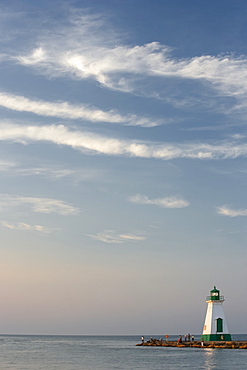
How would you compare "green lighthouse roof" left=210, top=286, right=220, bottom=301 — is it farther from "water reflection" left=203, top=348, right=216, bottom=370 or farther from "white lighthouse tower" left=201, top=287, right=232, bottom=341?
"water reflection" left=203, top=348, right=216, bottom=370

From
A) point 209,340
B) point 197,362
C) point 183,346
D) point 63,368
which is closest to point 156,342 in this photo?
point 183,346

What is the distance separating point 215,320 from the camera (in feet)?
213

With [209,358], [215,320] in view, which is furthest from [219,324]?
[209,358]

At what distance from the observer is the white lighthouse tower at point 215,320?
65.2 metres

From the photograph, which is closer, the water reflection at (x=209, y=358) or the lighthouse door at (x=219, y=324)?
the water reflection at (x=209, y=358)

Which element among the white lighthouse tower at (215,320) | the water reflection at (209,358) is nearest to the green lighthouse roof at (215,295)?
the white lighthouse tower at (215,320)

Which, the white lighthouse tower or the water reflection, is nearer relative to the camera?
the water reflection

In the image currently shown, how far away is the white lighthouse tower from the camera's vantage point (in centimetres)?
6519

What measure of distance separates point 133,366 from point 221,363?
9.65m

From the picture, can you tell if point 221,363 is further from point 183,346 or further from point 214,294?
point 183,346

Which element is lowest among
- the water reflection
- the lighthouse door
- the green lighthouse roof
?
the water reflection

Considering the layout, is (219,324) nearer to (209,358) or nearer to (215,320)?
(215,320)

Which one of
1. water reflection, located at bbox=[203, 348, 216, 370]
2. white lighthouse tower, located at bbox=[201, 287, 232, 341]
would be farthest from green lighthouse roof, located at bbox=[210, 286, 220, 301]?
water reflection, located at bbox=[203, 348, 216, 370]

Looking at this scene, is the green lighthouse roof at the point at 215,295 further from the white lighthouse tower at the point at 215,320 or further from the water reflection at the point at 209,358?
the water reflection at the point at 209,358
